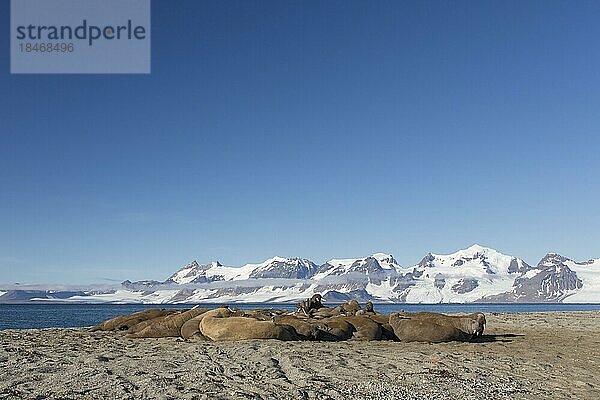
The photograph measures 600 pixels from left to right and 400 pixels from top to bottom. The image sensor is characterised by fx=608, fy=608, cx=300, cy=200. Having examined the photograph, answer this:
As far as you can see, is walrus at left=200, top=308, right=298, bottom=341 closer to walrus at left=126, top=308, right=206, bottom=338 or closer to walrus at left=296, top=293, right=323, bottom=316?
walrus at left=126, top=308, right=206, bottom=338

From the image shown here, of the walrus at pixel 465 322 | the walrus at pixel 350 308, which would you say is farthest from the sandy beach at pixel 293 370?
the walrus at pixel 350 308

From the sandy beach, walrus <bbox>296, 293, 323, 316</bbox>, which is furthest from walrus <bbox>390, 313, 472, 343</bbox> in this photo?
walrus <bbox>296, 293, 323, 316</bbox>

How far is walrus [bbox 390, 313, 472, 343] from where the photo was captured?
60.5 feet

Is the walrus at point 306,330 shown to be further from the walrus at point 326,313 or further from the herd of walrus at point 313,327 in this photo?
the walrus at point 326,313

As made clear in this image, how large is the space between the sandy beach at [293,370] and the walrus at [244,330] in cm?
68

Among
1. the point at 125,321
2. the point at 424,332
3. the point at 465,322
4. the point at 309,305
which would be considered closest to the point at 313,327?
the point at 424,332

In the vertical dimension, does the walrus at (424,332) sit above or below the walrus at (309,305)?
below

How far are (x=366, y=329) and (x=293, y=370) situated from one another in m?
7.10

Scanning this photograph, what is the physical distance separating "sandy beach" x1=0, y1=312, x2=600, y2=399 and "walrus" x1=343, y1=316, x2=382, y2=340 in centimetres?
82

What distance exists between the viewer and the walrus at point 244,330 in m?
17.0

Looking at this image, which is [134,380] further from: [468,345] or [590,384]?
[468,345]

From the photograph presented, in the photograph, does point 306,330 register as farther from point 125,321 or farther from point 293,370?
point 125,321

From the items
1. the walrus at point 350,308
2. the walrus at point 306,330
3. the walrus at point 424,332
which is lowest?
the walrus at point 424,332

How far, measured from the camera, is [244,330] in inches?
672
